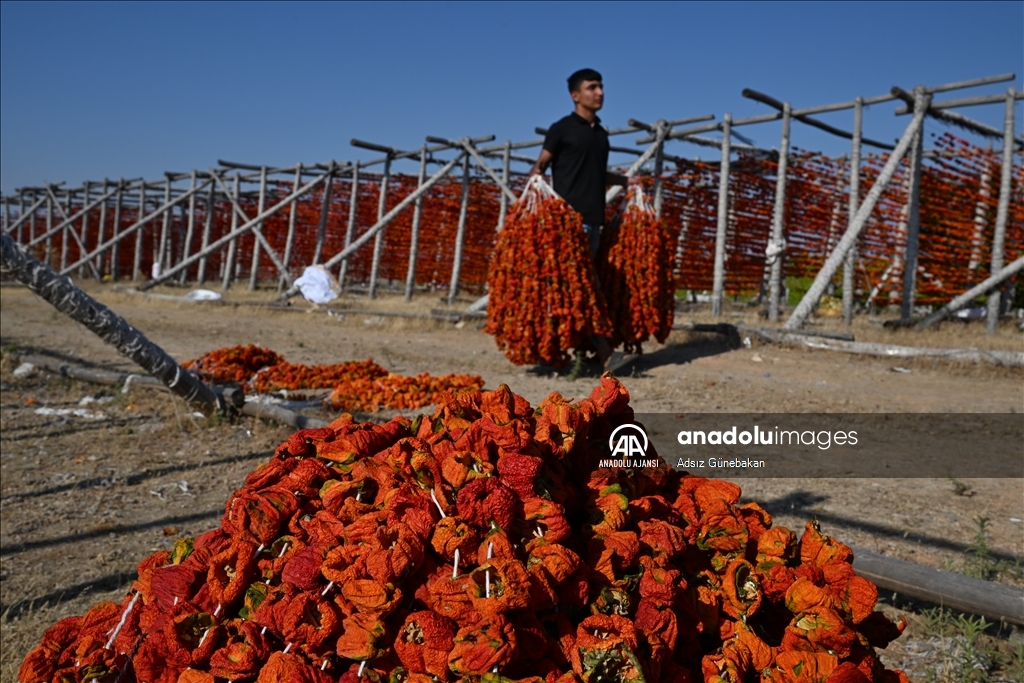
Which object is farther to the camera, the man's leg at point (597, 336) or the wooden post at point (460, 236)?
the wooden post at point (460, 236)

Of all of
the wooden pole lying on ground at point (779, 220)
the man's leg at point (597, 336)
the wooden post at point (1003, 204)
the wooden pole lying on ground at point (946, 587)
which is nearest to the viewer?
the wooden pole lying on ground at point (946, 587)

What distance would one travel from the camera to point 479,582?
1.47 m

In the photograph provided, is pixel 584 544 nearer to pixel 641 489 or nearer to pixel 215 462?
pixel 641 489

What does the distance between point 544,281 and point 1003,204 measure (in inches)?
241

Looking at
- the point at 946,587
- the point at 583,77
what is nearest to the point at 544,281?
the point at 583,77

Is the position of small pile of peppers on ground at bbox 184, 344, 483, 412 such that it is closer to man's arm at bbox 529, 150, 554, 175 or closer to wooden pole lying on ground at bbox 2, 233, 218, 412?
wooden pole lying on ground at bbox 2, 233, 218, 412

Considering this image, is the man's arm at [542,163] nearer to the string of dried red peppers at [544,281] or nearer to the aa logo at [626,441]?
the string of dried red peppers at [544,281]

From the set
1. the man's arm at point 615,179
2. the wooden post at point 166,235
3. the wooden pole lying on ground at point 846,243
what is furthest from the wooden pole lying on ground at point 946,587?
the wooden post at point 166,235

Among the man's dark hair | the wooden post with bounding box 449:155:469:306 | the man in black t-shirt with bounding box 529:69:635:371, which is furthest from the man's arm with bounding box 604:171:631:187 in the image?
the wooden post with bounding box 449:155:469:306

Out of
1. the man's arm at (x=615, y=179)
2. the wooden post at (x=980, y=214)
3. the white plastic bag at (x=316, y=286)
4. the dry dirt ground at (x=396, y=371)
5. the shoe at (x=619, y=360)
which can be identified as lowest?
the dry dirt ground at (x=396, y=371)

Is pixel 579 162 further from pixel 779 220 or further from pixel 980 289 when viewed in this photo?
pixel 980 289

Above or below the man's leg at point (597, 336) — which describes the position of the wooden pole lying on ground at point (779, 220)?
above

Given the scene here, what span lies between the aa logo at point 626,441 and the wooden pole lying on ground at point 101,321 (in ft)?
12.6

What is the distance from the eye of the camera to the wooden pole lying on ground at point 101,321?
4.48m
